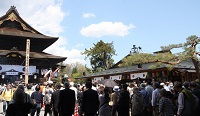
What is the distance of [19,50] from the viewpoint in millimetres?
33938

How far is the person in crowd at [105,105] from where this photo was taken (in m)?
7.90

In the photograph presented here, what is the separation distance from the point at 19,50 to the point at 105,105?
93.8 feet

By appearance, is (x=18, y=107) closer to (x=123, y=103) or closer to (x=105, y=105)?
(x=105, y=105)

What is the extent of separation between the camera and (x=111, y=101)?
855cm

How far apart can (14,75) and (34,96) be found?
21.0 meters

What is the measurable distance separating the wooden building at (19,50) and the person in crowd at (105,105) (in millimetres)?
23144

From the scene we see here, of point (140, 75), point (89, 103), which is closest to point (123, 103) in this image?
point (89, 103)

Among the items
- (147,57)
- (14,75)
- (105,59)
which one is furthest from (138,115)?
(105,59)

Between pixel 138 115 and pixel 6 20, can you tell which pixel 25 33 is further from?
pixel 138 115

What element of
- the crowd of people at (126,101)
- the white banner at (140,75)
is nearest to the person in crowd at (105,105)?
the crowd of people at (126,101)

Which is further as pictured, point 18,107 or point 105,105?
point 105,105

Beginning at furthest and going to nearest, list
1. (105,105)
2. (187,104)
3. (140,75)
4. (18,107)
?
(140,75) → (105,105) → (187,104) → (18,107)

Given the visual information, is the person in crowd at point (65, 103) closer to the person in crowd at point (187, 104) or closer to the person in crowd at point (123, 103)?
the person in crowd at point (123, 103)

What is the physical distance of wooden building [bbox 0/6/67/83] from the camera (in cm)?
2920
